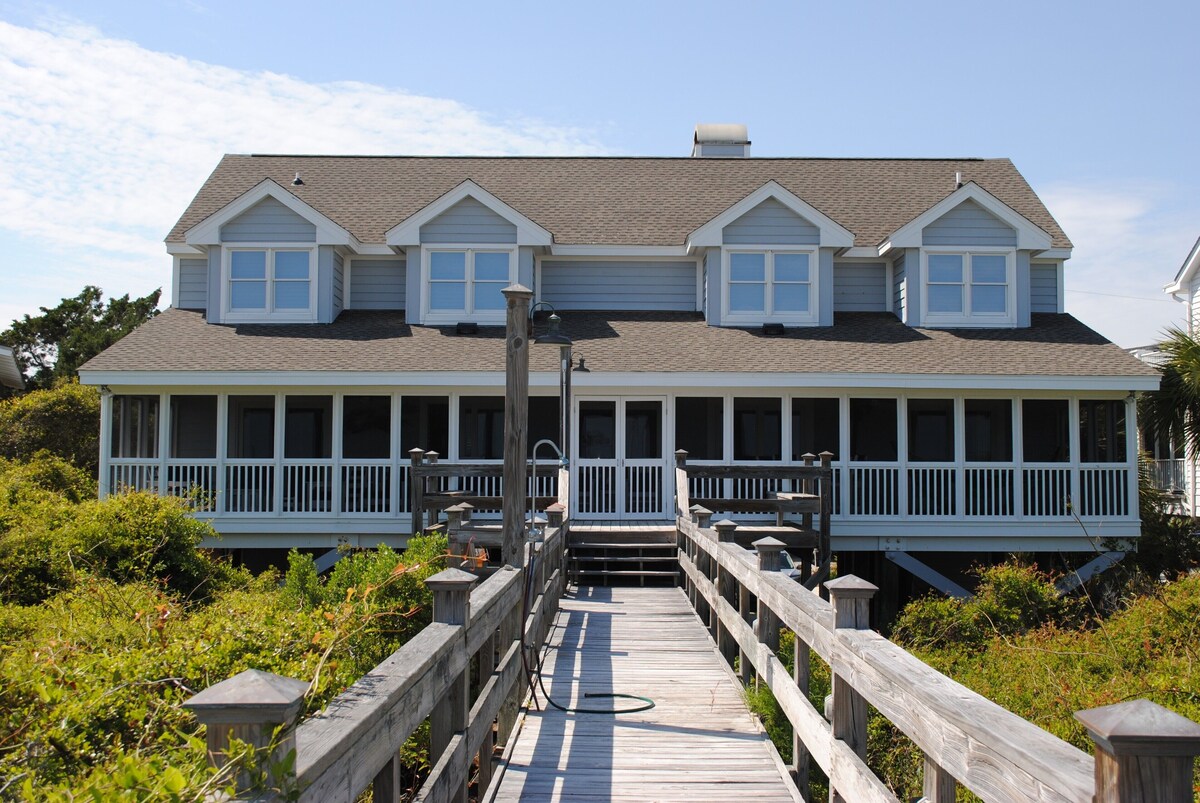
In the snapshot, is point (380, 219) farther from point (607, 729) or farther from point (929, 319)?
point (607, 729)

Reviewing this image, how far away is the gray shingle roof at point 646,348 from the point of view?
16.6m

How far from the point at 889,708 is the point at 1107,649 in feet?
20.6

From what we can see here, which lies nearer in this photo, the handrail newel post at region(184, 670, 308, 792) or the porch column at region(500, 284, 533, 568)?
the handrail newel post at region(184, 670, 308, 792)

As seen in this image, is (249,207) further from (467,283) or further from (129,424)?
(129,424)

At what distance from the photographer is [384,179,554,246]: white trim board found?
736 inches

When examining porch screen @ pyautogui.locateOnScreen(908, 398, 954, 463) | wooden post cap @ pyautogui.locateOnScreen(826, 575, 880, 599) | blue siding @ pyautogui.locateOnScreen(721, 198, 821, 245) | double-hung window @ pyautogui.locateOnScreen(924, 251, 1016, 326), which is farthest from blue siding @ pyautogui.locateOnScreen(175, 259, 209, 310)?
wooden post cap @ pyautogui.locateOnScreen(826, 575, 880, 599)

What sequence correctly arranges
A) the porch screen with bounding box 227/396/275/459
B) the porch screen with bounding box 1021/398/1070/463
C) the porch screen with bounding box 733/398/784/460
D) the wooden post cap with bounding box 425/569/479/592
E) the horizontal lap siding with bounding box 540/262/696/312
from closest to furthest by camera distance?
the wooden post cap with bounding box 425/569/479/592 → the porch screen with bounding box 1021/398/1070/463 → the porch screen with bounding box 733/398/784/460 → the porch screen with bounding box 227/396/275/459 → the horizontal lap siding with bounding box 540/262/696/312

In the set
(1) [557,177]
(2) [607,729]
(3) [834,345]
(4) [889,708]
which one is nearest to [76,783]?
(4) [889,708]

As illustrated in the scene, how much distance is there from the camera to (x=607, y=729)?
672 cm

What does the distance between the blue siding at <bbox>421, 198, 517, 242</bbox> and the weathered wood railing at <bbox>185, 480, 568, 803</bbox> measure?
1242cm

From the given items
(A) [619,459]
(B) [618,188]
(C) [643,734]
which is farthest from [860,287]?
(C) [643,734]

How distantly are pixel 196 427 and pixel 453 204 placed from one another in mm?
6336

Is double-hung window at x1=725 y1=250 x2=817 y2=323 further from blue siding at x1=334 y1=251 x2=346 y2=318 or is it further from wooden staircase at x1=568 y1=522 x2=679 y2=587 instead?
blue siding at x1=334 y1=251 x2=346 y2=318

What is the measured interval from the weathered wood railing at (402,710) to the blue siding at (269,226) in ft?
43.4
